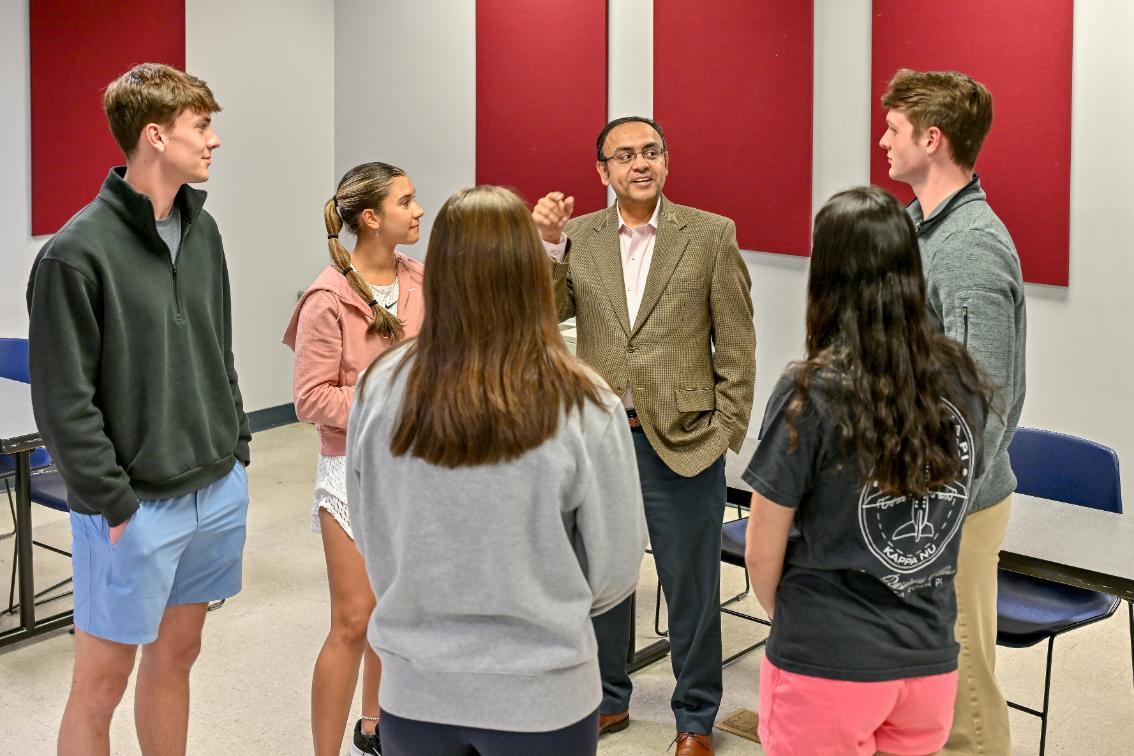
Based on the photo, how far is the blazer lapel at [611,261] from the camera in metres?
3.37

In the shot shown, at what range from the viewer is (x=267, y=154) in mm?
7121

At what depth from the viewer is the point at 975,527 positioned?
8.70 ft

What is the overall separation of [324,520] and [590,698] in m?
1.21

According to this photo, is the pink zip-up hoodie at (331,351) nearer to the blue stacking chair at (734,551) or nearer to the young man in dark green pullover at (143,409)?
A: the young man in dark green pullover at (143,409)

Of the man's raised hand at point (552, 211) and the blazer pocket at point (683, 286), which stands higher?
the man's raised hand at point (552, 211)

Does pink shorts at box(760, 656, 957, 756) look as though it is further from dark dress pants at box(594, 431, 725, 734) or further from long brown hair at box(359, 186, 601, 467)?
dark dress pants at box(594, 431, 725, 734)

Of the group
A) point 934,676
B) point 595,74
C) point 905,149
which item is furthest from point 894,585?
point 595,74

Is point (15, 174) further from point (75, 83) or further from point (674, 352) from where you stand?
point (674, 352)

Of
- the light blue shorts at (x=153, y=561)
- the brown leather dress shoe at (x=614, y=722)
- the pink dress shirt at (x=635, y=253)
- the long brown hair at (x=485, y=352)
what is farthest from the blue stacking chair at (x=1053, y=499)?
Answer: the light blue shorts at (x=153, y=561)

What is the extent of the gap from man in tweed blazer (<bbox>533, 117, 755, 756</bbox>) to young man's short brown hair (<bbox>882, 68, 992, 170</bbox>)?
65 cm

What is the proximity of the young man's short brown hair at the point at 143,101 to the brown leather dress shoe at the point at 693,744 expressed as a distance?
1.99 meters

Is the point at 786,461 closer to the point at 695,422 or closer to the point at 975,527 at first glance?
the point at 975,527

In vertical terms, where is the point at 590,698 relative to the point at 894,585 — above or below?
below

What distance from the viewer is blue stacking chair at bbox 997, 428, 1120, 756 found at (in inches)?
125
